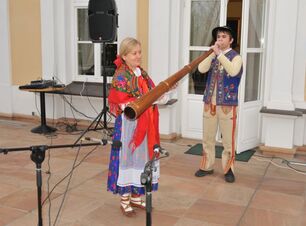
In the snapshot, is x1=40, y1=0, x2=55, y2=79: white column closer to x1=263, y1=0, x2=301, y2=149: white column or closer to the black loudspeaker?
the black loudspeaker

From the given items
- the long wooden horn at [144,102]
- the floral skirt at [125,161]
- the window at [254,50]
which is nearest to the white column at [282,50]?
the window at [254,50]

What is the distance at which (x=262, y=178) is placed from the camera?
444cm

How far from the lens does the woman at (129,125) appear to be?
3094mm

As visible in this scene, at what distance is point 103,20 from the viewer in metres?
5.71

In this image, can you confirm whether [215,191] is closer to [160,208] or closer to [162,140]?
[160,208]

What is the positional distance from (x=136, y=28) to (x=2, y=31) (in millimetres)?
2676

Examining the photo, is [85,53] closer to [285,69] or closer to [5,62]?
[5,62]

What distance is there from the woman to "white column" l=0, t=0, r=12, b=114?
186 inches

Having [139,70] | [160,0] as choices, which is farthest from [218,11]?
[139,70]

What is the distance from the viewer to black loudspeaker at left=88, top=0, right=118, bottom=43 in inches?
223

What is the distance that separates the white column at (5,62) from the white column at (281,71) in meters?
4.54

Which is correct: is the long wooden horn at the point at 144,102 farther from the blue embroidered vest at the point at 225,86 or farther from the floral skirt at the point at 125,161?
the blue embroidered vest at the point at 225,86

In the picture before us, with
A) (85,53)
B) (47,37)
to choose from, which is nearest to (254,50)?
(85,53)

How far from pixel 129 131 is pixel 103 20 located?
9.84 feet
